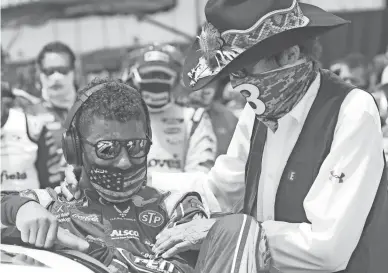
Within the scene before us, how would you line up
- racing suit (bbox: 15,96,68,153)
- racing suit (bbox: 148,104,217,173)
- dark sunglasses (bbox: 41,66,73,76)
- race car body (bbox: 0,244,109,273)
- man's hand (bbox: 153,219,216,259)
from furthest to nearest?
dark sunglasses (bbox: 41,66,73,76) → racing suit (bbox: 15,96,68,153) → racing suit (bbox: 148,104,217,173) → man's hand (bbox: 153,219,216,259) → race car body (bbox: 0,244,109,273)

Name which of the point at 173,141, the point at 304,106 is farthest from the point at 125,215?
the point at 173,141

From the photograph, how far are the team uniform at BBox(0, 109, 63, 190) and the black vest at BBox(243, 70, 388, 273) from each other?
3.31 m

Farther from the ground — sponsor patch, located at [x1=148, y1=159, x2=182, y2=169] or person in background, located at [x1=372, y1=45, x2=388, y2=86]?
person in background, located at [x1=372, y1=45, x2=388, y2=86]

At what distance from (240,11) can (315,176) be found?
0.74 metres

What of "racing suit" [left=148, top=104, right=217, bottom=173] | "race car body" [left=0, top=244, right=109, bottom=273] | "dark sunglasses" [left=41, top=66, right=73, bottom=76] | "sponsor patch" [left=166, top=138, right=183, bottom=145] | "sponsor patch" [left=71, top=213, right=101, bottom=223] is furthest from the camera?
"dark sunglasses" [left=41, top=66, right=73, bottom=76]

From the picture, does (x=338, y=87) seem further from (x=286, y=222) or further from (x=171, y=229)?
(x=171, y=229)

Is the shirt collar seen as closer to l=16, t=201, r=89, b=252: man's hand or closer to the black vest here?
the black vest

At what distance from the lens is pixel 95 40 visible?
23.2 m

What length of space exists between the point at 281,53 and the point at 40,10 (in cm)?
A: 1988

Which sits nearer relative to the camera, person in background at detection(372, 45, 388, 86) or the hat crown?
the hat crown

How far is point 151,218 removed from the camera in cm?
327

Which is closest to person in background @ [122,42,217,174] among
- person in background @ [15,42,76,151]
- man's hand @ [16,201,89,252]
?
person in background @ [15,42,76,151]

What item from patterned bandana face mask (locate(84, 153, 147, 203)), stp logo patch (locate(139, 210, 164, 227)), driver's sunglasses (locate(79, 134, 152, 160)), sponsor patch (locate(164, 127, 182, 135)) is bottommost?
sponsor patch (locate(164, 127, 182, 135))

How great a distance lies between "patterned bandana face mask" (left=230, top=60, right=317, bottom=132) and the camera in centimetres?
320
